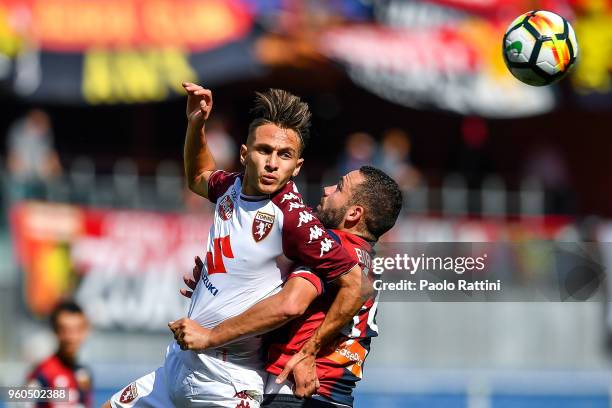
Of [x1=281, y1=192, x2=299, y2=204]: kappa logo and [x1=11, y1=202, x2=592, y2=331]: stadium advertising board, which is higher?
[x1=11, y1=202, x2=592, y2=331]: stadium advertising board

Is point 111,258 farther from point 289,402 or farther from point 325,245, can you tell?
point 325,245

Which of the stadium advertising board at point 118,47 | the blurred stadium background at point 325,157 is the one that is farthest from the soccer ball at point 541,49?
the stadium advertising board at point 118,47

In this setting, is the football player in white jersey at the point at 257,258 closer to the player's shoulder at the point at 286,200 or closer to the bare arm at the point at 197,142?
the player's shoulder at the point at 286,200

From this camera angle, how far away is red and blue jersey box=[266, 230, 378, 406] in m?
6.22

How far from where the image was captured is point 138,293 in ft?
45.8

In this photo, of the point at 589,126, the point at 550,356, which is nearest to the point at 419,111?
the point at 589,126

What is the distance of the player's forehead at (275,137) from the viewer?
6.10 metres

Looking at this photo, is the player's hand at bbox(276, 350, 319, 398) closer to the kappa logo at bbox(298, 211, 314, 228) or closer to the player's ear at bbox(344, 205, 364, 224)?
the kappa logo at bbox(298, 211, 314, 228)

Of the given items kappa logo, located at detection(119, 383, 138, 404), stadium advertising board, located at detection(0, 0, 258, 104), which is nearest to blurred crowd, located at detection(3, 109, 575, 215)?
stadium advertising board, located at detection(0, 0, 258, 104)

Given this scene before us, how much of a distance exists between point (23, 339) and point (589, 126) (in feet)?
45.7

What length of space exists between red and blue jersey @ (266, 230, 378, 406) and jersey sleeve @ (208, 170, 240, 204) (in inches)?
25.3

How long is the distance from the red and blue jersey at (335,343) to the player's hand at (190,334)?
1.27 ft

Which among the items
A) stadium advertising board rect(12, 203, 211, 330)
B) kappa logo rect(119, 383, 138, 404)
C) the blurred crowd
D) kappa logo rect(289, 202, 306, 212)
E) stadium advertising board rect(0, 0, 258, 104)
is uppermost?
stadium advertising board rect(0, 0, 258, 104)

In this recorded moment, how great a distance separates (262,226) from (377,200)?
0.71 metres
